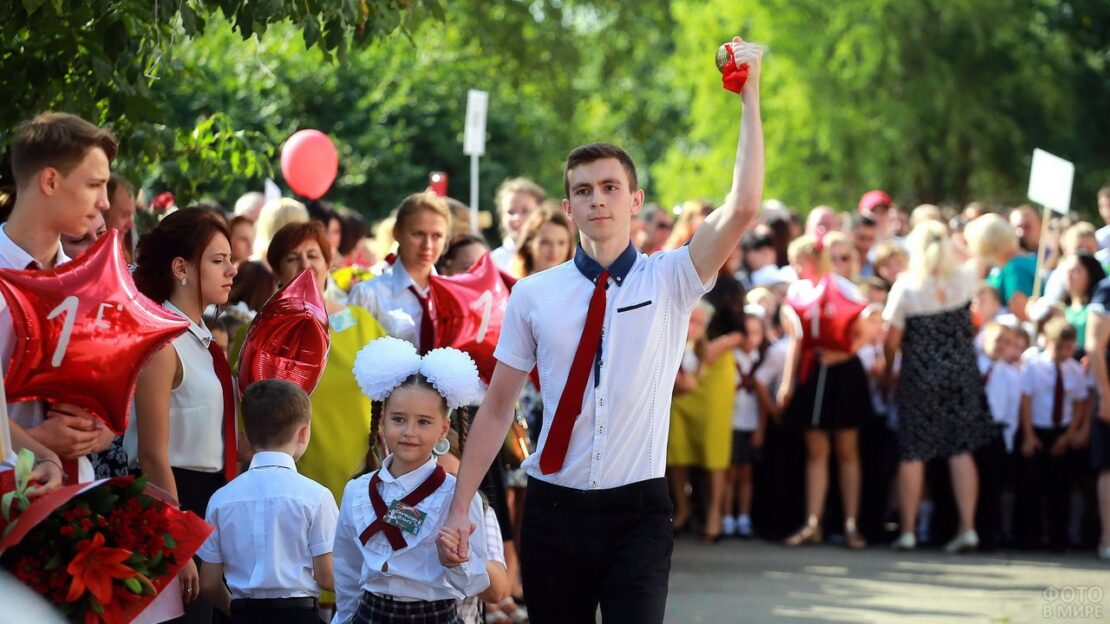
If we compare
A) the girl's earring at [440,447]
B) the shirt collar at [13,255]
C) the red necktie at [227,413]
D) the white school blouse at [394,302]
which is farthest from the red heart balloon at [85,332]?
the white school blouse at [394,302]

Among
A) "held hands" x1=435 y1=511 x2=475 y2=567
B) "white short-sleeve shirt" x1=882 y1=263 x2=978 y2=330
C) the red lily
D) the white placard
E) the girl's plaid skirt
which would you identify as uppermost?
the white placard

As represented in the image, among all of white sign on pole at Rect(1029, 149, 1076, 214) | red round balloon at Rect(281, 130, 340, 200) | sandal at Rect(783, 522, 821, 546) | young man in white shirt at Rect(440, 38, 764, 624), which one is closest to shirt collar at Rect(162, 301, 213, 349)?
young man in white shirt at Rect(440, 38, 764, 624)

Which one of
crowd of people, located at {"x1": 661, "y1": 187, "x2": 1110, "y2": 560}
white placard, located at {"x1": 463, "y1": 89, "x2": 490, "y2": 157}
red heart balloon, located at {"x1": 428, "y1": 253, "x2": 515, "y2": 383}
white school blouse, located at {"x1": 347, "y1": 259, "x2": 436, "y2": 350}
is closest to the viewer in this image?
red heart balloon, located at {"x1": 428, "y1": 253, "x2": 515, "y2": 383}

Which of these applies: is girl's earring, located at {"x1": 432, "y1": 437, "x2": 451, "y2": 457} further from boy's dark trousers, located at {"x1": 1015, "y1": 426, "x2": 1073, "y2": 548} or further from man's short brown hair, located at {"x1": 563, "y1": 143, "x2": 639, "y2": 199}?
boy's dark trousers, located at {"x1": 1015, "y1": 426, "x2": 1073, "y2": 548}

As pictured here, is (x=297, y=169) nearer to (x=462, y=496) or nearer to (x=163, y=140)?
(x=163, y=140)

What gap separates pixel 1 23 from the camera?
22.1 ft

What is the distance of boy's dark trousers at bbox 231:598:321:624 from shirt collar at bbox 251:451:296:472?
48 centimetres

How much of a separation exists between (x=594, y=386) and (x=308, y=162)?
5.78m

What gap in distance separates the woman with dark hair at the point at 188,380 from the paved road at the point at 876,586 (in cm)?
378

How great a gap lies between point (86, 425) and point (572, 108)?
25978mm

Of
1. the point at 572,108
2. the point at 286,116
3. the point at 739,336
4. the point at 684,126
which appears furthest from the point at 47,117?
the point at 684,126

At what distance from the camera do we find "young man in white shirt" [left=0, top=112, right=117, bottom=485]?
5.13m

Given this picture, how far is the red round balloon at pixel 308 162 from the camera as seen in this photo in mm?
10461

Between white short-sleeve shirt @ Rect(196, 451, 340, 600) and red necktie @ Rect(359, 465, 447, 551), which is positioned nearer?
red necktie @ Rect(359, 465, 447, 551)
